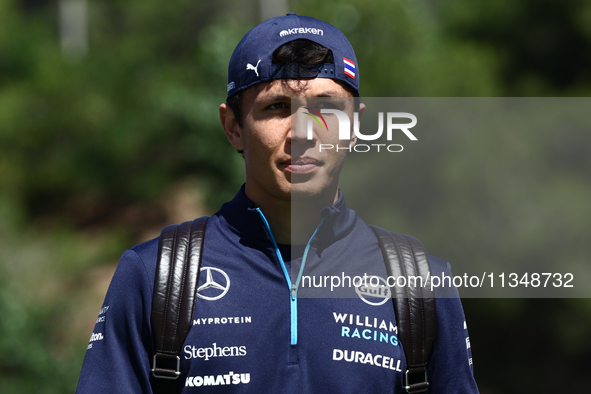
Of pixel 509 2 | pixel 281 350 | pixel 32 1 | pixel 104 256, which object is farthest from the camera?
pixel 32 1

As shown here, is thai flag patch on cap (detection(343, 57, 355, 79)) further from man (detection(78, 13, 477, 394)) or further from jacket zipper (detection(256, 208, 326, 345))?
jacket zipper (detection(256, 208, 326, 345))

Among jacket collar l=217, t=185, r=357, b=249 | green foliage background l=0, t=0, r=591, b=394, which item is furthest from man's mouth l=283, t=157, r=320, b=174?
green foliage background l=0, t=0, r=591, b=394

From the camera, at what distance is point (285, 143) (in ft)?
7.51

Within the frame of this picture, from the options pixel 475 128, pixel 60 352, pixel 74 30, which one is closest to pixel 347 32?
pixel 475 128

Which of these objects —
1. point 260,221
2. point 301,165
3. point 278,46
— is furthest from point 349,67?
point 260,221

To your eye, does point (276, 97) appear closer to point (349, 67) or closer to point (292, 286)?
point (349, 67)

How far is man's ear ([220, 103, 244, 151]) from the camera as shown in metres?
2.45

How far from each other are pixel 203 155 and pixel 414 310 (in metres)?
11.8

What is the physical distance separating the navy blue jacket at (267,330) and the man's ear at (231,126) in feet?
0.93

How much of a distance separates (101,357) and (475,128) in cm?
744

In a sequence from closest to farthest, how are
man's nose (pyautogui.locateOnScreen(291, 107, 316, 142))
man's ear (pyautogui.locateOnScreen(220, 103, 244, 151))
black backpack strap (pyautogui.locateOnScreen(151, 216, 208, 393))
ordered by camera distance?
black backpack strap (pyautogui.locateOnScreen(151, 216, 208, 393)) < man's nose (pyautogui.locateOnScreen(291, 107, 316, 142)) < man's ear (pyautogui.locateOnScreen(220, 103, 244, 151))

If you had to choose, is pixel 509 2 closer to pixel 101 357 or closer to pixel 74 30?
pixel 101 357

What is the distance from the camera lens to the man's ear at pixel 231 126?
8.03 ft

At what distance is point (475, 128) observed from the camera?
8.76 m
